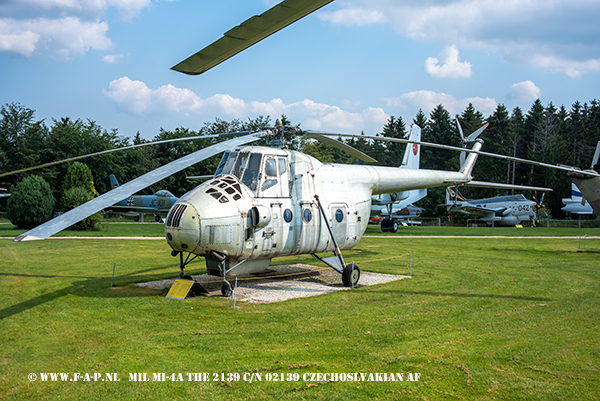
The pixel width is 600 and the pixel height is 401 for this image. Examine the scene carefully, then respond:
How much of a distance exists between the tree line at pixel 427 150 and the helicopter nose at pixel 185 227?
1976 inches

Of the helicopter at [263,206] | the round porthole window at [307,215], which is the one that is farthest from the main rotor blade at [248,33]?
the round porthole window at [307,215]

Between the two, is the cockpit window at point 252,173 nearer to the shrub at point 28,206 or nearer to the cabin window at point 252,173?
the cabin window at point 252,173

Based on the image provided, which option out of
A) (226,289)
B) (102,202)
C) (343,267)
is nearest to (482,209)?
(343,267)

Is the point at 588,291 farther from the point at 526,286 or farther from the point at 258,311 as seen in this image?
the point at 258,311

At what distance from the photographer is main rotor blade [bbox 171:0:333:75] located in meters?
3.76

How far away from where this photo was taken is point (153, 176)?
23.1ft

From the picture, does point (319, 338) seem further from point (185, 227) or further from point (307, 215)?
point (307, 215)

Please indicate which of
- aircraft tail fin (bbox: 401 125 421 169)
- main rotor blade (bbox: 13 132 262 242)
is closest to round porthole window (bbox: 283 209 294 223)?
main rotor blade (bbox: 13 132 262 242)

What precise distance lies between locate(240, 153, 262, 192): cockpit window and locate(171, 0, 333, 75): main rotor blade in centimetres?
514

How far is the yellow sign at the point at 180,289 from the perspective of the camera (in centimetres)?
953

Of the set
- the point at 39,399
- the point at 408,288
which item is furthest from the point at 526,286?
the point at 39,399

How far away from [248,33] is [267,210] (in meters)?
5.93

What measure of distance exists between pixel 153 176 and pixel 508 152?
208 feet

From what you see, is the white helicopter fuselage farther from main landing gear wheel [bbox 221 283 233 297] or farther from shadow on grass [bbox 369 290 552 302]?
shadow on grass [bbox 369 290 552 302]
